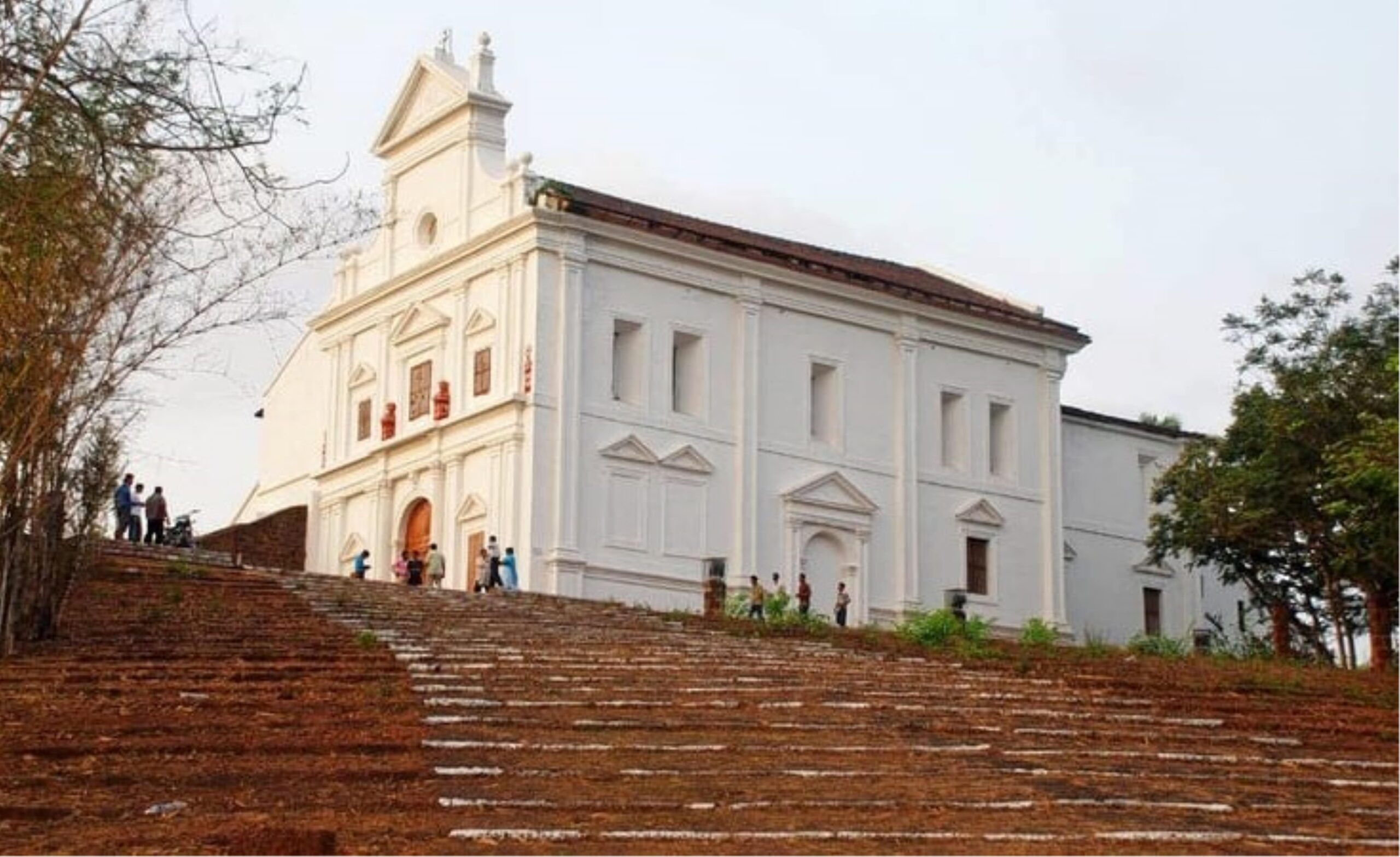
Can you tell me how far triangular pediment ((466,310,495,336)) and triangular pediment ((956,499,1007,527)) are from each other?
11.4 m

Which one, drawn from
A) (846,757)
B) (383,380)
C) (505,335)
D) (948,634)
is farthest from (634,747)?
(383,380)

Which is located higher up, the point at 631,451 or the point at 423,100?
the point at 423,100

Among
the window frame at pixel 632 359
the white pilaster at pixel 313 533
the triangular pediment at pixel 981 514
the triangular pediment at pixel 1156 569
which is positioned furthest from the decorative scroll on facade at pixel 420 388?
the triangular pediment at pixel 1156 569

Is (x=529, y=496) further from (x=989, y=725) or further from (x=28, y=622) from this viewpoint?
(x=989, y=725)

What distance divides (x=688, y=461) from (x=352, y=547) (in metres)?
7.81

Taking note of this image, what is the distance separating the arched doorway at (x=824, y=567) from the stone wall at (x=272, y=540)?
1064 cm

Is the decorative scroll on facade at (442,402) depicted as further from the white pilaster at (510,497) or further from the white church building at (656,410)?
the white pilaster at (510,497)

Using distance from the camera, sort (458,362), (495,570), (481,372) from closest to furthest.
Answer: (495,570) < (481,372) < (458,362)

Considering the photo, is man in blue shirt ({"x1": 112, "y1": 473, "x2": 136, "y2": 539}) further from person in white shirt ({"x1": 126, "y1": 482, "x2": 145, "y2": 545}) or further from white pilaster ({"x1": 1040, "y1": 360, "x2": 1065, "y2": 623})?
white pilaster ({"x1": 1040, "y1": 360, "x2": 1065, "y2": 623})

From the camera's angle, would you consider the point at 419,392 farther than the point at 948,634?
Yes

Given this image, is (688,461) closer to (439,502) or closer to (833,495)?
(833,495)

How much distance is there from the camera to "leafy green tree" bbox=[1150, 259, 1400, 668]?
36.5 meters

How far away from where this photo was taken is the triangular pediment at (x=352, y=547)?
1832 inches

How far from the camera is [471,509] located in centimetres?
4306
